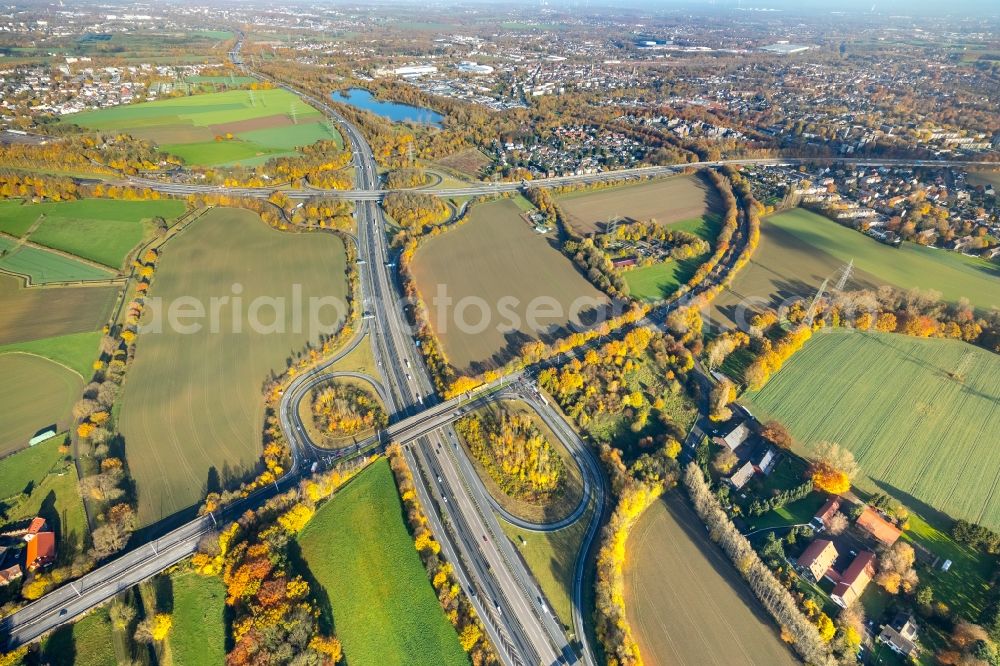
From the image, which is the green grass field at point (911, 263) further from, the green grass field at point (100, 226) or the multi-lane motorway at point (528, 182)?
the green grass field at point (100, 226)

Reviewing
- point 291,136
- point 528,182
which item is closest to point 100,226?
point 291,136

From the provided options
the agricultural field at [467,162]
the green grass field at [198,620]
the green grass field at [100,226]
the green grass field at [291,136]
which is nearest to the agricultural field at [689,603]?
the green grass field at [198,620]

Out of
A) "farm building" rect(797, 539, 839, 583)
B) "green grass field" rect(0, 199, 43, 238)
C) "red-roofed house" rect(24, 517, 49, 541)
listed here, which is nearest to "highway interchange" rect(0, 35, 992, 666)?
"red-roofed house" rect(24, 517, 49, 541)

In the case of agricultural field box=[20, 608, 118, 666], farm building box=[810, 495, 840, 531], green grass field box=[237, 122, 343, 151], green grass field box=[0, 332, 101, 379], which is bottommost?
farm building box=[810, 495, 840, 531]

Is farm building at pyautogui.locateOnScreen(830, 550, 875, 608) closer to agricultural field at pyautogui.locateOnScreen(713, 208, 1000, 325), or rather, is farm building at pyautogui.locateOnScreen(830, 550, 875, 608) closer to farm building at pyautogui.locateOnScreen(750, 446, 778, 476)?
farm building at pyautogui.locateOnScreen(750, 446, 778, 476)

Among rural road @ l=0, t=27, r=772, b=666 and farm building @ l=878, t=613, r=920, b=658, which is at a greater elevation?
rural road @ l=0, t=27, r=772, b=666

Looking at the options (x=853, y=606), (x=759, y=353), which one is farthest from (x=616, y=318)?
(x=853, y=606)
